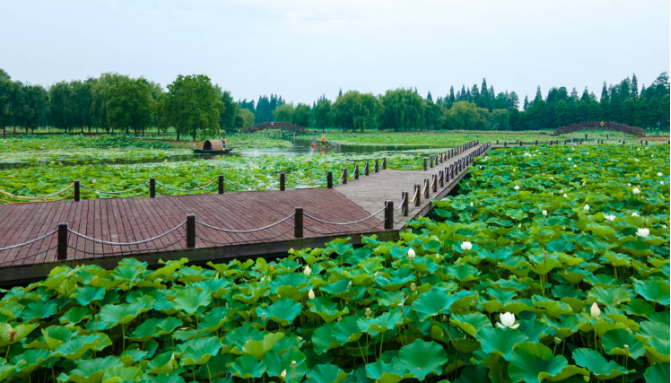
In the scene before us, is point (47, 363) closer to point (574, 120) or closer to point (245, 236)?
point (245, 236)

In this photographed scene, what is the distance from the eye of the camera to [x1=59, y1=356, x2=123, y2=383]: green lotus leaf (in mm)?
2232

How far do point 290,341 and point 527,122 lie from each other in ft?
285

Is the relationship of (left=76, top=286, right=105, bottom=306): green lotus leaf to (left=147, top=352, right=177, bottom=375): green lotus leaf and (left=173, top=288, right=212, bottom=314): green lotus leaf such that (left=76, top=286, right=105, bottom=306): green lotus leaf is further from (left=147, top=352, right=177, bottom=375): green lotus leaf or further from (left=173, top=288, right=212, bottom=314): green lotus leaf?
(left=147, top=352, right=177, bottom=375): green lotus leaf

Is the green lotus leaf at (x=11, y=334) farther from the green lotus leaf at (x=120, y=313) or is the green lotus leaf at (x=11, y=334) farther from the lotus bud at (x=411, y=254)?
the lotus bud at (x=411, y=254)

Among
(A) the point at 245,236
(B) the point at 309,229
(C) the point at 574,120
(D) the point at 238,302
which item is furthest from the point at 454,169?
(C) the point at 574,120

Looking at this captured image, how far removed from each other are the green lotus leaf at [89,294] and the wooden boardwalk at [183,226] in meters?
1.60

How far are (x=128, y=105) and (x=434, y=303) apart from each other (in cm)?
4879

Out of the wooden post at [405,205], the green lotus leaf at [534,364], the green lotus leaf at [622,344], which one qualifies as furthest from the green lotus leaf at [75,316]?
the wooden post at [405,205]

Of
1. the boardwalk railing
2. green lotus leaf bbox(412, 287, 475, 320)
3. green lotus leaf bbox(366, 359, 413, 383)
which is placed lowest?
the boardwalk railing

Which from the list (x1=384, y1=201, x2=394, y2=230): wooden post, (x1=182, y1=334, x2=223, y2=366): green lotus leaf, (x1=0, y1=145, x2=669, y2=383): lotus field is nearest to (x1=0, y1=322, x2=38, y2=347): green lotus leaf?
(x1=0, y1=145, x2=669, y2=383): lotus field

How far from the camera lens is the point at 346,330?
2645 mm

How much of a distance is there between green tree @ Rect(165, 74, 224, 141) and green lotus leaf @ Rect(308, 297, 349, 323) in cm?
3799

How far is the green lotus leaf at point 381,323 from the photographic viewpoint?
2461 mm

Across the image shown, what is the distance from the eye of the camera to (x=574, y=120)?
7319 cm
